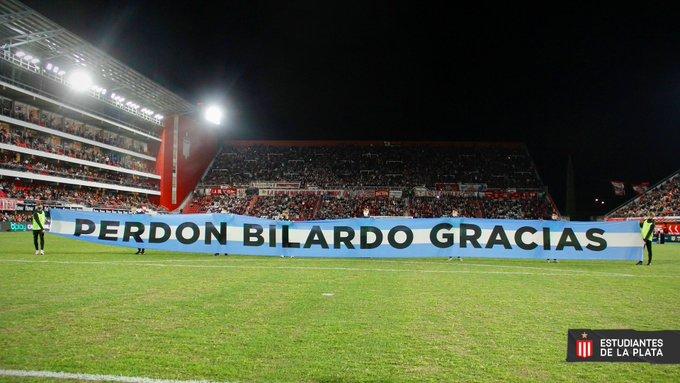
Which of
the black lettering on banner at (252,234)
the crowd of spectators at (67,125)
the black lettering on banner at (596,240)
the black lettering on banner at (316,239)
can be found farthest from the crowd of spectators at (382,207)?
the black lettering on banner at (596,240)

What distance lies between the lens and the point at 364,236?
51.0 feet

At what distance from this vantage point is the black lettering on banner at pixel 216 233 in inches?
622

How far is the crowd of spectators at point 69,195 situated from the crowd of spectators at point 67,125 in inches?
222

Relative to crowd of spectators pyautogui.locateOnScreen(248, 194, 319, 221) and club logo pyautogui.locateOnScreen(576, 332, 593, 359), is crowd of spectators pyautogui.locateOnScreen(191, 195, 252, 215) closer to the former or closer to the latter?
crowd of spectators pyautogui.locateOnScreen(248, 194, 319, 221)

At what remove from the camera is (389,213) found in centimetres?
5234

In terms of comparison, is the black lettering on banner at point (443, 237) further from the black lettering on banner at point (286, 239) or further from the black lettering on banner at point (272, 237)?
the black lettering on banner at point (272, 237)

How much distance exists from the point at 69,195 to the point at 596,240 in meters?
46.6

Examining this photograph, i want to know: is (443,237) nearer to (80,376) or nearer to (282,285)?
(282,285)

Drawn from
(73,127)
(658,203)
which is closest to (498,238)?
(658,203)

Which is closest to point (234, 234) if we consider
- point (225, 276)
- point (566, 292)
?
point (225, 276)

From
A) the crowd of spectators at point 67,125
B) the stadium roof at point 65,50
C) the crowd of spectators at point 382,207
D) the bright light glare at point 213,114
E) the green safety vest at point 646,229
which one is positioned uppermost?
the stadium roof at point 65,50

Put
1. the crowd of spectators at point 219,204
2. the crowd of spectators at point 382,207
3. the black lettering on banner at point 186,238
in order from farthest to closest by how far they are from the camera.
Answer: the crowd of spectators at point 219,204
the crowd of spectators at point 382,207
the black lettering on banner at point 186,238

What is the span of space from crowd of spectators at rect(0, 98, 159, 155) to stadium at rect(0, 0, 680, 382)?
22cm

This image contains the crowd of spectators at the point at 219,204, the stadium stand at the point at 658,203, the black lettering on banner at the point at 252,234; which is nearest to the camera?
the black lettering on banner at the point at 252,234
